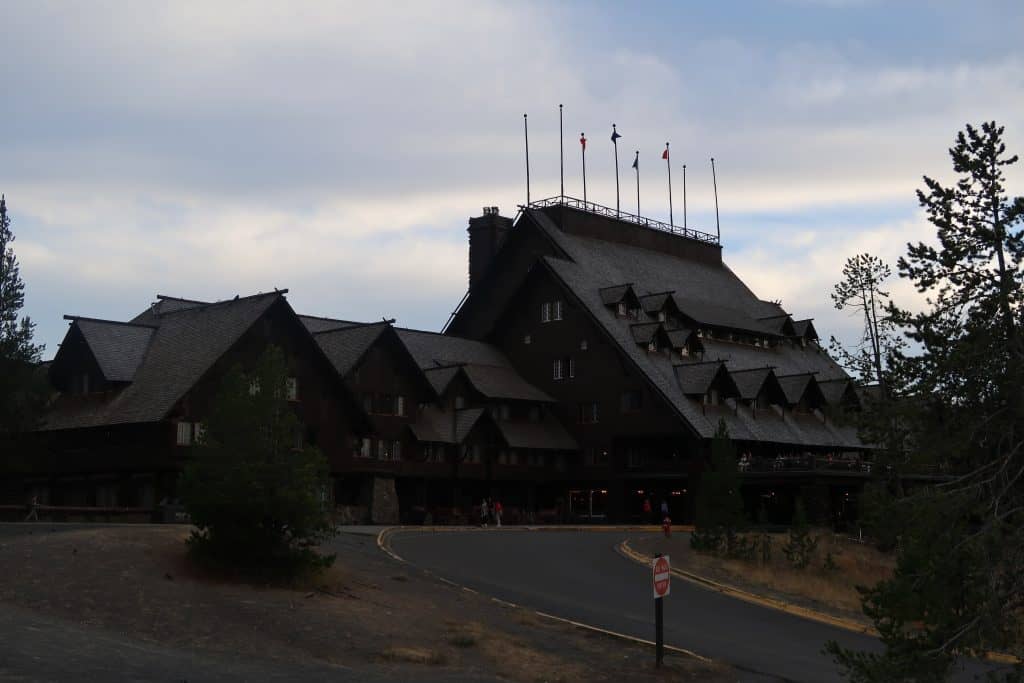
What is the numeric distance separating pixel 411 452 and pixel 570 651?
41497 millimetres

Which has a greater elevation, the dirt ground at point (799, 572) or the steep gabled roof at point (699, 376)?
the steep gabled roof at point (699, 376)

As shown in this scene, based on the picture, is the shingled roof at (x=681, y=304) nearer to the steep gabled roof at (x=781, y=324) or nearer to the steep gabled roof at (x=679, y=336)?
the steep gabled roof at (x=781, y=324)

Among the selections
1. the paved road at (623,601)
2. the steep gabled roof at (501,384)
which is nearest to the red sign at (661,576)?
the paved road at (623,601)

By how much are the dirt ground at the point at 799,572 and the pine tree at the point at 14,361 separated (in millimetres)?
27740

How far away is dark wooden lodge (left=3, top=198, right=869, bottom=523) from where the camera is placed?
5603 cm

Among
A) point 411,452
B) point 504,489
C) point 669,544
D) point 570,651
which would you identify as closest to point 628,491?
point 504,489

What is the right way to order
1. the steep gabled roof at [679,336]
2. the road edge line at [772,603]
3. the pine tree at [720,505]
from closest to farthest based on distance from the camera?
the road edge line at [772,603] → the pine tree at [720,505] → the steep gabled roof at [679,336]

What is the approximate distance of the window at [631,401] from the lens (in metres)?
71.6

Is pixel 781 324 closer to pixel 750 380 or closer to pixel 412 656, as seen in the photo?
pixel 750 380

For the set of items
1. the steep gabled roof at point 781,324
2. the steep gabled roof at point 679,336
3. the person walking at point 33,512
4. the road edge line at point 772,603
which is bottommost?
the road edge line at point 772,603

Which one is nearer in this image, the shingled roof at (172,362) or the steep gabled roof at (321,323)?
the shingled roof at (172,362)

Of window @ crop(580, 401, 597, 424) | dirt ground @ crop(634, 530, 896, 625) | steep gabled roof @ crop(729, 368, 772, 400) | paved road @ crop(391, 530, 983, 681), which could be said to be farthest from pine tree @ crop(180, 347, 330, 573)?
steep gabled roof @ crop(729, 368, 772, 400)

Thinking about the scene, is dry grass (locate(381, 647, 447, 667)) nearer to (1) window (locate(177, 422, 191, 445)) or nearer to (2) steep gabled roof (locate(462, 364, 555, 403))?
(1) window (locate(177, 422, 191, 445))

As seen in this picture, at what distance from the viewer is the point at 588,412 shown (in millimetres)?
74125
